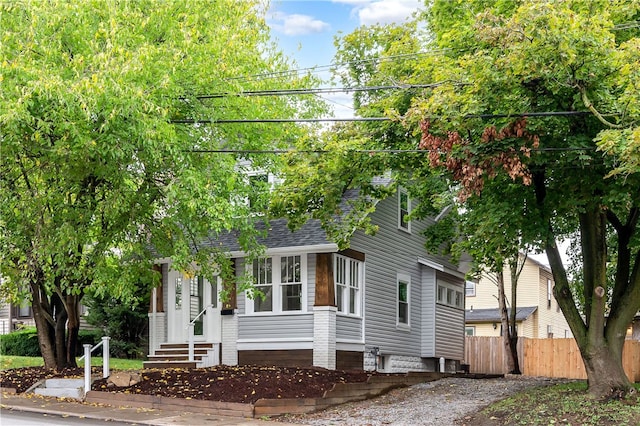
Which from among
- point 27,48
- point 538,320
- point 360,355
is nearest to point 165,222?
point 27,48

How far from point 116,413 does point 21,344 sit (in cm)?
1534

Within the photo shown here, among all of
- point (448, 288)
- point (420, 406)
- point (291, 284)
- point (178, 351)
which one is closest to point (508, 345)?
point (448, 288)

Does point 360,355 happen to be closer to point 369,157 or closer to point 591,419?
point 369,157

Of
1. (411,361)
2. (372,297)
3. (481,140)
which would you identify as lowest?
(411,361)

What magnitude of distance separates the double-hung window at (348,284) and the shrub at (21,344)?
492 inches

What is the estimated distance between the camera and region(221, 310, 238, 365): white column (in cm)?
2234

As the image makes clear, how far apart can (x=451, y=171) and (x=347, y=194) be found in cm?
924

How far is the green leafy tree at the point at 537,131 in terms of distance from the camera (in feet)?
41.5

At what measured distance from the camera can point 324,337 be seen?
21062 millimetres

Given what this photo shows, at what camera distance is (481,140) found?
13.8 metres

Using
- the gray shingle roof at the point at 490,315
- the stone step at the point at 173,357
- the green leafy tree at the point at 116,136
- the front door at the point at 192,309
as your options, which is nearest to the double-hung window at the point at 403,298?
the front door at the point at 192,309

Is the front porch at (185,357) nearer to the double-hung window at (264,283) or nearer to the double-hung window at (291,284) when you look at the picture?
the double-hung window at (264,283)

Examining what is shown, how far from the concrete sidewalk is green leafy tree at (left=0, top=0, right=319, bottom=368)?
105 inches

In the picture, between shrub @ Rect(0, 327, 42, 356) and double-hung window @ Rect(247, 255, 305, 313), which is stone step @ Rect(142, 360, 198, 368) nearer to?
double-hung window @ Rect(247, 255, 305, 313)
